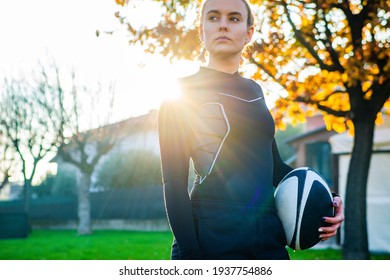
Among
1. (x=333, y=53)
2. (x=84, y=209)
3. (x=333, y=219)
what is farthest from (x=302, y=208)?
(x=84, y=209)

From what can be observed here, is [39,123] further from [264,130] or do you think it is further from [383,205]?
[264,130]

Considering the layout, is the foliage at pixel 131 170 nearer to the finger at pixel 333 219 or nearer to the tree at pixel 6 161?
the tree at pixel 6 161

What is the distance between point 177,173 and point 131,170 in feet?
85.5

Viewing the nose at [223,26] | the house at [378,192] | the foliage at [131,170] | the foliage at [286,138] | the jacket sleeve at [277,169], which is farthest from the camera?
the foliage at [286,138]

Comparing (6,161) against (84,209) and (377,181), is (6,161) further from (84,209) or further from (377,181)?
(377,181)

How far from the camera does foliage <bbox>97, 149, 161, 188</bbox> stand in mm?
27281

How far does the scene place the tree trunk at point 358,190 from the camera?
9.77 metres

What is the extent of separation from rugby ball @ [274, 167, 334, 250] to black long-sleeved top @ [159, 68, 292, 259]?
117mm

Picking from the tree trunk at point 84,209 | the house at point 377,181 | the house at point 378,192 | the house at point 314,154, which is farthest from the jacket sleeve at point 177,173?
the house at point 314,154

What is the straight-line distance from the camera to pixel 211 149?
2.20 meters

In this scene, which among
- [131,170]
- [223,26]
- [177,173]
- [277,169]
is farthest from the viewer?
[131,170]

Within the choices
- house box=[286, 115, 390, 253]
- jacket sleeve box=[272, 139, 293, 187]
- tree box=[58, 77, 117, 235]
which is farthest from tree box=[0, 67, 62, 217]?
jacket sleeve box=[272, 139, 293, 187]

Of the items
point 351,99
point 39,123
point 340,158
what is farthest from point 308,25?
point 39,123

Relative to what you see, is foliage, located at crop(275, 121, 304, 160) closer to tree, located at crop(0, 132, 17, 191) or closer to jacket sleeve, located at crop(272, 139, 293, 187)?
tree, located at crop(0, 132, 17, 191)
